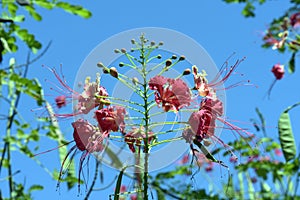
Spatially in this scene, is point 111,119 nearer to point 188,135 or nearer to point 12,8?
point 188,135

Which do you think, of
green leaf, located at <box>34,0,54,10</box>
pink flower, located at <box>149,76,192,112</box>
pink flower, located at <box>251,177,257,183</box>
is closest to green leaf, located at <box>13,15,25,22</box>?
green leaf, located at <box>34,0,54,10</box>

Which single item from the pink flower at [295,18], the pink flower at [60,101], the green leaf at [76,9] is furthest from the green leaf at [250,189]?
the pink flower at [60,101]

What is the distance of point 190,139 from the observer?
3.58 feet

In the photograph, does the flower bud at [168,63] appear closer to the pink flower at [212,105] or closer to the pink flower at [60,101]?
the pink flower at [212,105]

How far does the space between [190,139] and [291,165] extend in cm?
166

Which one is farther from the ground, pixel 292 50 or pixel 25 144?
pixel 292 50

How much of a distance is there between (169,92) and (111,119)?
5.3 inches

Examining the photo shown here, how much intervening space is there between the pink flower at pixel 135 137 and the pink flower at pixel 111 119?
0.02 meters

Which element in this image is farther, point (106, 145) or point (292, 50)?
point (292, 50)

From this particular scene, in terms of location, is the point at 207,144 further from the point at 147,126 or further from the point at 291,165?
the point at 291,165

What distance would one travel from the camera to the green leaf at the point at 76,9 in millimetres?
1729

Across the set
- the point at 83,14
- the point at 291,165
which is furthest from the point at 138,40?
Answer: the point at 291,165

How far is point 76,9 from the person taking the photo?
173cm

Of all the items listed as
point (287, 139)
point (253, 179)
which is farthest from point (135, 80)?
point (253, 179)
